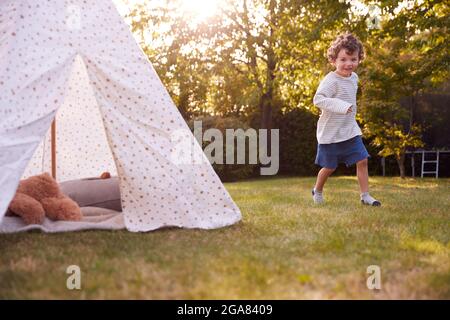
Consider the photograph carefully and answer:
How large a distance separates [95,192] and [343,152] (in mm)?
2449

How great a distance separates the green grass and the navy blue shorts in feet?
3.15

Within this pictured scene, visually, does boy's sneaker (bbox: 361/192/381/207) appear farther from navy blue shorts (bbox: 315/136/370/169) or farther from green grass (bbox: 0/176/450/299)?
green grass (bbox: 0/176/450/299)

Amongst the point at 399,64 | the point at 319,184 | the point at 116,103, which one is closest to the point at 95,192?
the point at 116,103

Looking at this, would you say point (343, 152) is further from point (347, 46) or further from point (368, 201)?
point (347, 46)

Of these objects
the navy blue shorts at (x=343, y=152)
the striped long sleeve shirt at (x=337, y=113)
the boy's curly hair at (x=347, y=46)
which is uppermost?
the boy's curly hair at (x=347, y=46)

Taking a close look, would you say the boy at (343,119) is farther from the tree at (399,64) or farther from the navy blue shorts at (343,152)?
the tree at (399,64)

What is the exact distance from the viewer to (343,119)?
4.93 m

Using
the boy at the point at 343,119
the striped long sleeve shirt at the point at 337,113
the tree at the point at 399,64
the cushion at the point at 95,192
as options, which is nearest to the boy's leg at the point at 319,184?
the boy at the point at 343,119

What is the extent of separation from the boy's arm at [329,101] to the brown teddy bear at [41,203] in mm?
2438

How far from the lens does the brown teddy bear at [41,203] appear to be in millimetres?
3754

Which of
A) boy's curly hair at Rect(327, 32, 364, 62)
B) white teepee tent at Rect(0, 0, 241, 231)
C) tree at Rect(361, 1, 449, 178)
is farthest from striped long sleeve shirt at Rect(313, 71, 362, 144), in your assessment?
tree at Rect(361, 1, 449, 178)

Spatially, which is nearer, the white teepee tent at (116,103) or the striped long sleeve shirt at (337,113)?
the white teepee tent at (116,103)

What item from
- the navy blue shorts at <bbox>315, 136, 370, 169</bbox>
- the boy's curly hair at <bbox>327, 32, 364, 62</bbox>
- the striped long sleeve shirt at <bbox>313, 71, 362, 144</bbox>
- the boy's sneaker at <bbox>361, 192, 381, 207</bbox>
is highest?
the boy's curly hair at <bbox>327, 32, 364, 62</bbox>

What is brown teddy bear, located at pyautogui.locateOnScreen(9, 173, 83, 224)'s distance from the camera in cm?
375
